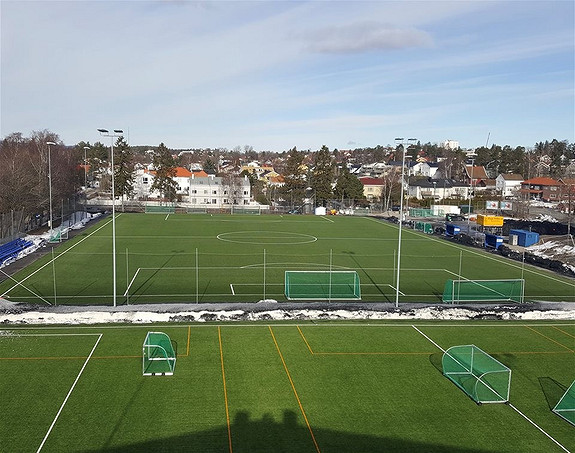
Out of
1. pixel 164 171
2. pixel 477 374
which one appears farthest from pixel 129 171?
pixel 477 374

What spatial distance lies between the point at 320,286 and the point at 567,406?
16.2 meters

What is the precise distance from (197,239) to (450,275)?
82.1ft

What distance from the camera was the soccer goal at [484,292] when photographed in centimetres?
2851

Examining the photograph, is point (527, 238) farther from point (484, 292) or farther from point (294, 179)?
point (294, 179)

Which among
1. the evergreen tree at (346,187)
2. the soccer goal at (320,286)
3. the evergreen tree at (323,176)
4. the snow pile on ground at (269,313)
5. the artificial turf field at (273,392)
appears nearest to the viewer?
the artificial turf field at (273,392)

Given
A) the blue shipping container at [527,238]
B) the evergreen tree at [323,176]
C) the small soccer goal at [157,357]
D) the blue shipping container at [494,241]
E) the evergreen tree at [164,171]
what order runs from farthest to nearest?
the evergreen tree at [164,171] < the evergreen tree at [323,176] < the blue shipping container at [527,238] < the blue shipping container at [494,241] < the small soccer goal at [157,357]

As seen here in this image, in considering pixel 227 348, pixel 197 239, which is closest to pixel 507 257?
pixel 197 239

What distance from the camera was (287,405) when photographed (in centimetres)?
1574

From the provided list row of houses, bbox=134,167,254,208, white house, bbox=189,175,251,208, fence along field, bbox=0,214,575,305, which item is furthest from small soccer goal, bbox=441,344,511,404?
white house, bbox=189,175,251,208

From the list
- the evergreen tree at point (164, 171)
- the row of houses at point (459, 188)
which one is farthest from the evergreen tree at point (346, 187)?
the evergreen tree at point (164, 171)

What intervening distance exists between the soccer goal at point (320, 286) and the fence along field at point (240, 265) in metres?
0.76

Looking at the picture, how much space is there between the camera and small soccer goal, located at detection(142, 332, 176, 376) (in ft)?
58.0

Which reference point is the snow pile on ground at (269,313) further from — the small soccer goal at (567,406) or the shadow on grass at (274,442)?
the shadow on grass at (274,442)

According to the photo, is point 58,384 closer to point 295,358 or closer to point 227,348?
point 227,348
